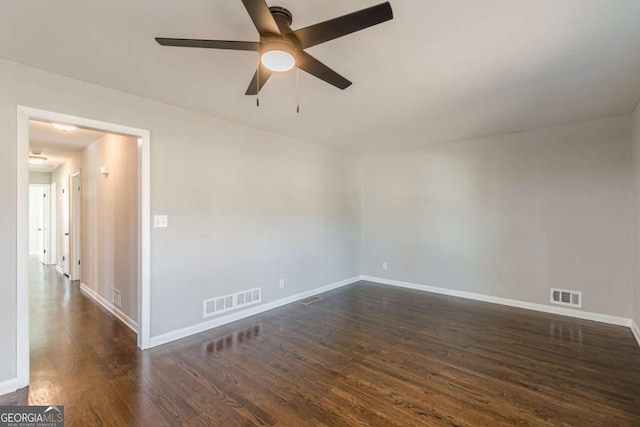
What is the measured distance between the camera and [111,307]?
13.2 ft

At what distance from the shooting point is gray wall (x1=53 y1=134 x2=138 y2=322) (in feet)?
11.4

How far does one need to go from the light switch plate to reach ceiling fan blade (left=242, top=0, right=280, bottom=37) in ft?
7.36

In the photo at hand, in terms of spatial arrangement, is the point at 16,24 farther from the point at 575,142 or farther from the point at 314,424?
the point at 575,142

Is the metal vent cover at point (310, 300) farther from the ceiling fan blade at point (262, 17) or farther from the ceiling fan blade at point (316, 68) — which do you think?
the ceiling fan blade at point (262, 17)

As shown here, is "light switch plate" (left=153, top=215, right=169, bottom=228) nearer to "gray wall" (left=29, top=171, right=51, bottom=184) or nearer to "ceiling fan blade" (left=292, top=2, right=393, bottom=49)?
"ceiling fan blade" (left=292, top=2, right=393, bottom=49)

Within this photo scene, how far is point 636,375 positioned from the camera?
97.3 inches

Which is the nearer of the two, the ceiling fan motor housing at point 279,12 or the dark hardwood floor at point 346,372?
the ceiling fan motor housing at point 279,12

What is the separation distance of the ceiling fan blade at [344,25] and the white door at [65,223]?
22.7ft

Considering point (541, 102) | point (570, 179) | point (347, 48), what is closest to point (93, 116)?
point (347, 48)

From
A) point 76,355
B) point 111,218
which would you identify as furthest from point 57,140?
point 76,355

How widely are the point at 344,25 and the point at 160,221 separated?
2618 mm

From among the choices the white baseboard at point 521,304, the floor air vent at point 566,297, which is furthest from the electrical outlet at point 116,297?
the floor air vent at point 566,297

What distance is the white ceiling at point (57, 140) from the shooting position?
3942 mm

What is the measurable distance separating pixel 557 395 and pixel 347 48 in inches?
117
